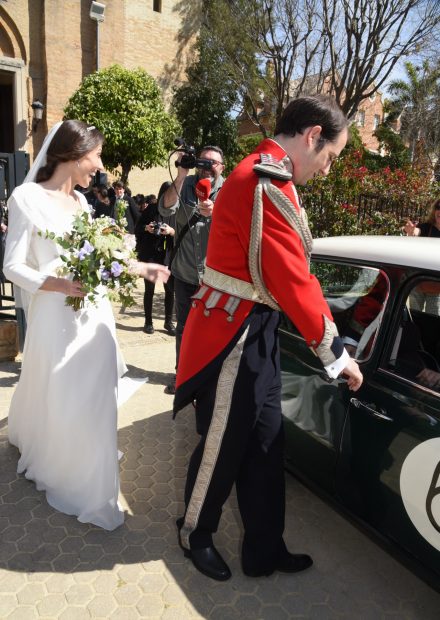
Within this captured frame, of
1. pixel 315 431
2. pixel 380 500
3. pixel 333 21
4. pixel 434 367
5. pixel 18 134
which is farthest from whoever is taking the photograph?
pixel 18 134

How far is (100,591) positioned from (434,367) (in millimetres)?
1960

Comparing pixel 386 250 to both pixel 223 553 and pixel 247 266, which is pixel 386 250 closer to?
pixel 247 266

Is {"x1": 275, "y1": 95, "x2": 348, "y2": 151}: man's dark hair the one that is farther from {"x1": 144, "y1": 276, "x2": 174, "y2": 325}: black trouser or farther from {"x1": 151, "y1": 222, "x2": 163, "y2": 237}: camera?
{"x1": 144, "y1": 276, "x2": 174, "y2": 325}: black trouser

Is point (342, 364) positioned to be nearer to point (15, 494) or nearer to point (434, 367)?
point (434, 367)

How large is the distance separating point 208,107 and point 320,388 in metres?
20.7

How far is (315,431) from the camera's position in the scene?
8.83 feet

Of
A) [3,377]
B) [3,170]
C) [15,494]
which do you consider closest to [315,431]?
[15,494]

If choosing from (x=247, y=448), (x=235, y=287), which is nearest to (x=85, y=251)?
(x=235, y=287)

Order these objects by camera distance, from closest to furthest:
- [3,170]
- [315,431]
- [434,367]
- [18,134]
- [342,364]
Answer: [342,364] → [434,367] → [315,431] → [3,170] → [18,134]

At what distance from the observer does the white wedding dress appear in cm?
290

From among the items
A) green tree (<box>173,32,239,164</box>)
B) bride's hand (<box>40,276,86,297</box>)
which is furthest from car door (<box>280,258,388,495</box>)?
green tree (<box>173,32,239,164</box>)

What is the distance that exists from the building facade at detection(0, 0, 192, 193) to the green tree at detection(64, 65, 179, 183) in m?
3.48

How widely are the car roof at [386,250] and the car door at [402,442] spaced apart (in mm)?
100

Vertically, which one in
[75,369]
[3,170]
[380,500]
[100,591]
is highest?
[3,170]
